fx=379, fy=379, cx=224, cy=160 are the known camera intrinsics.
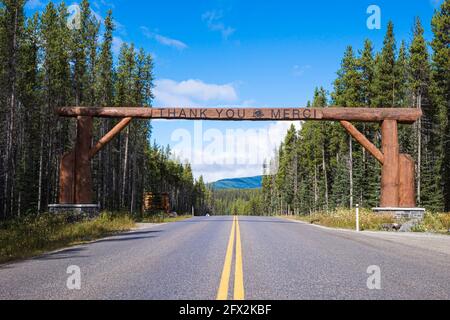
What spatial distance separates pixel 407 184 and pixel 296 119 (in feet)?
19.9

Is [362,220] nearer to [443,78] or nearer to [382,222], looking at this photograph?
[382,222]

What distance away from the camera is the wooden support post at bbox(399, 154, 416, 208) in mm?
17797

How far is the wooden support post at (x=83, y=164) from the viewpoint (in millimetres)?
18688

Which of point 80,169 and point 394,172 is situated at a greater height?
point 80,169

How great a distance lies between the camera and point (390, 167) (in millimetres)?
18203

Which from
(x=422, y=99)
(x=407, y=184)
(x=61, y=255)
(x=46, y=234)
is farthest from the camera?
(x=422, y=99)

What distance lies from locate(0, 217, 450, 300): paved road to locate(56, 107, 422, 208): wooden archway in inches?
373

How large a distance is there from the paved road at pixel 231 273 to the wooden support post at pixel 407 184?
9201 millimetres

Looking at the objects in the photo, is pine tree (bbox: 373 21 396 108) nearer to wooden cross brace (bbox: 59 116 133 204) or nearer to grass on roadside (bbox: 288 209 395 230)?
grass on roadside (bbox: 288 209 395 230)

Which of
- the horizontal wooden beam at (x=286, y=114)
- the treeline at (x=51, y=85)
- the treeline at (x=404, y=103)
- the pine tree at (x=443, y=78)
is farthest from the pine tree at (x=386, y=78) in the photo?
the treeline at (x=51, y=85)

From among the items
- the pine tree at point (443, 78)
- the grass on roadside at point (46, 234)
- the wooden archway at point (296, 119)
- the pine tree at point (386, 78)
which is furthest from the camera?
the pine tree at point (386, 78)

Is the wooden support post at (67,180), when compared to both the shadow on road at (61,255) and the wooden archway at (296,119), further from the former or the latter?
the shadow on road at (61,255)

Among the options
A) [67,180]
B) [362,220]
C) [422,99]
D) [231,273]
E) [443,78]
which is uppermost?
[443,78]

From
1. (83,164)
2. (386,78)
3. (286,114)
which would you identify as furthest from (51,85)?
(386,78)
